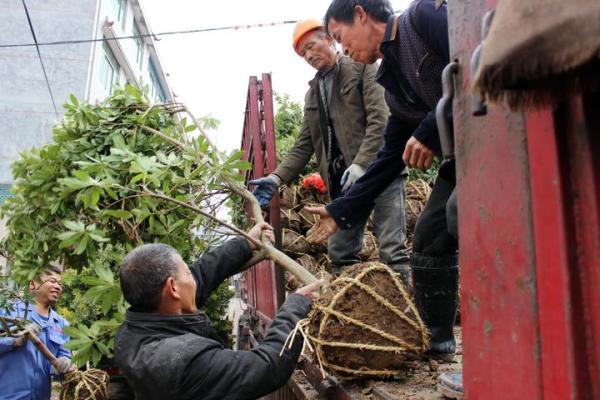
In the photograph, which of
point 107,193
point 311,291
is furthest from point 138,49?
point 311,291

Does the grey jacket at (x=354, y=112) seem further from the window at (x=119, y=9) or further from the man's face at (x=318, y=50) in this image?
the window at (x=119, y=9)

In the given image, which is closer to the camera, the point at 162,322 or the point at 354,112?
the point at 162,322

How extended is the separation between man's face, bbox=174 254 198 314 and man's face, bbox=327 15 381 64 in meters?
1.34

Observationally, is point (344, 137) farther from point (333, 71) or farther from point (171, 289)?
point (171, 289)

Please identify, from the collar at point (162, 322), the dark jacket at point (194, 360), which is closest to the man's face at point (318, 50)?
the dark jacket at point (194, 360)

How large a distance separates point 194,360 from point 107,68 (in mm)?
16388

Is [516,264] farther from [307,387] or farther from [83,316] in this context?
[83,316]

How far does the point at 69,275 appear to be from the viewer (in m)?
9.06

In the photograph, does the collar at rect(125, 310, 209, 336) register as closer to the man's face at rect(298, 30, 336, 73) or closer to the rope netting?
the rope netting

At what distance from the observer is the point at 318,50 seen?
3.33m

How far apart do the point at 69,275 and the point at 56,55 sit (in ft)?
26.3

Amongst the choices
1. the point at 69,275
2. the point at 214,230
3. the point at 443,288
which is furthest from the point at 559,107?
the point at 69,275

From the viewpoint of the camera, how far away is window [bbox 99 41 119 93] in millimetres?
15673

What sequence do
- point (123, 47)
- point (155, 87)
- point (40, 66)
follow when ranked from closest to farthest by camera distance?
point (40, 66) → point (123, 47) → point (155, 87)
